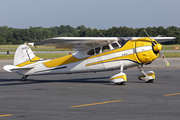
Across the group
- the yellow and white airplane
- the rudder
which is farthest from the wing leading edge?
the rudder

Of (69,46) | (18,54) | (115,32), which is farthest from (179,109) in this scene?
(115,32)

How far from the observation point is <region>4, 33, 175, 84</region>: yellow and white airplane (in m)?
12.9

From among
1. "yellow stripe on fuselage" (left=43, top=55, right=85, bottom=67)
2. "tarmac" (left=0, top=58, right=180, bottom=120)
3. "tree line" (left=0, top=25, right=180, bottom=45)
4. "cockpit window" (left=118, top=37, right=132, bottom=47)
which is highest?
"tree line" (left=0, top=25, right=180, bottom=45)

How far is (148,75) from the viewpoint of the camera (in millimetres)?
14312

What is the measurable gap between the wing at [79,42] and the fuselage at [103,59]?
0.29 meters

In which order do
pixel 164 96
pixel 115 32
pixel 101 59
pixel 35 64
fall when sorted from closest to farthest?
pixel 164 96 < pixel 101 59 < pixel 35 64 < pixel 115 32

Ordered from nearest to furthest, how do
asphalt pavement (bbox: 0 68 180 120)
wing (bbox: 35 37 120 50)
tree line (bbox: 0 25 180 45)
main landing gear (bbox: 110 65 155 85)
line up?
asphalt pavement (bbox: 0 68 180 120) → wing (bbox: 35 37 120 50) → main landing gear (bbox: 110 65 155 85) → tree line (bbox: 0 25 180 45)

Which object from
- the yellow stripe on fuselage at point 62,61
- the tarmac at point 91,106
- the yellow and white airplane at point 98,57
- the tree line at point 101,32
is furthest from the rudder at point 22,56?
the tree line at point 101,32

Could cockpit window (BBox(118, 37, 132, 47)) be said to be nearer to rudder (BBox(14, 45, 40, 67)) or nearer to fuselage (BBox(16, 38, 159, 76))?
fuselage (BBox(16, 38, 159, 76))

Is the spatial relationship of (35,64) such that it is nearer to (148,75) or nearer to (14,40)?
(148,75)

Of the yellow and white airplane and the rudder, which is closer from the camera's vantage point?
the yellow and white airplane

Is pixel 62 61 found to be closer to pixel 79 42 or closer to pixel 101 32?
pixel 79 42

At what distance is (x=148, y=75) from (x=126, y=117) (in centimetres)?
790

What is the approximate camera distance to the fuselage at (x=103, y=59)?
1300 centimetres
